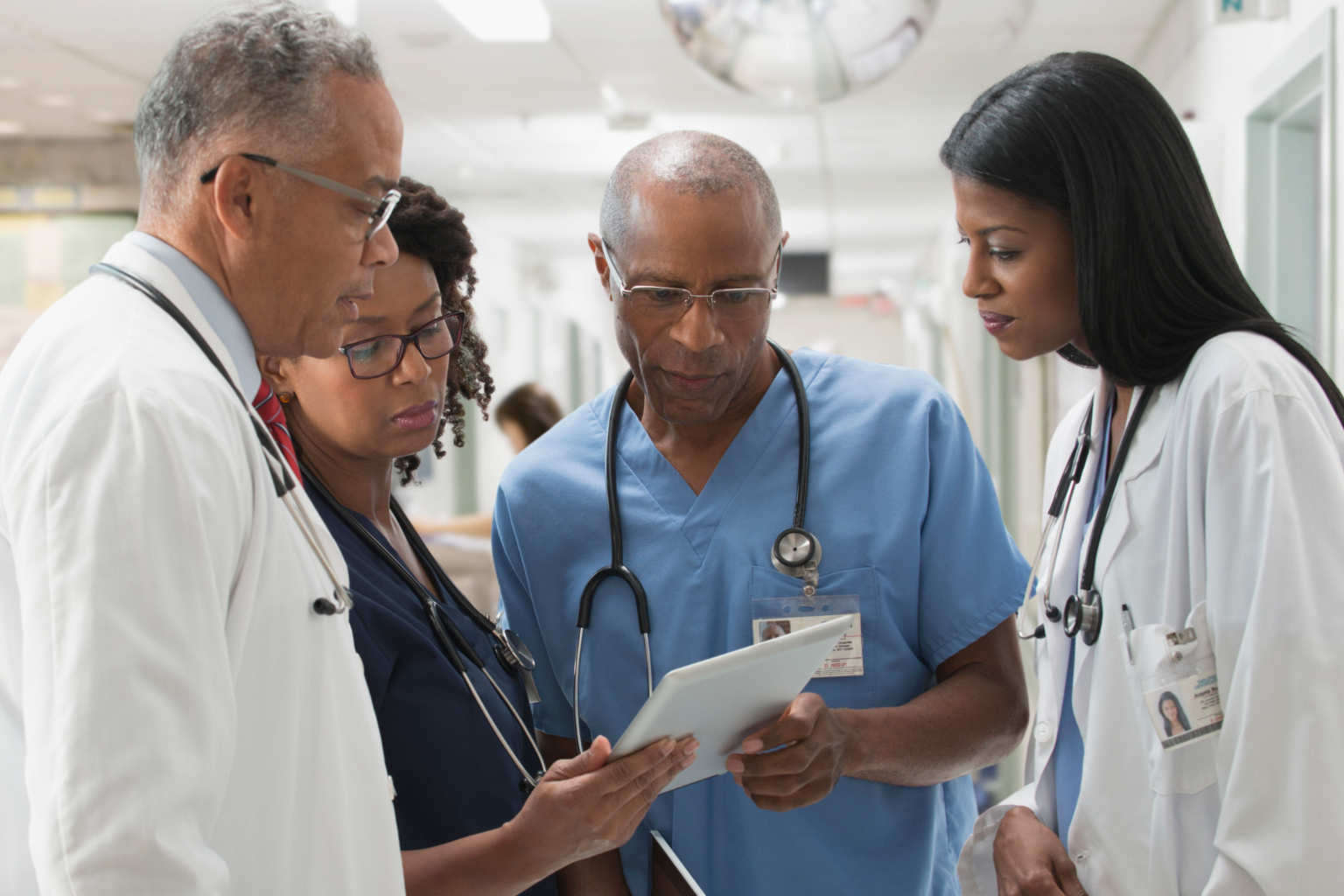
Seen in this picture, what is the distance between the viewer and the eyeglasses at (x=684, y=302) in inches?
53.3

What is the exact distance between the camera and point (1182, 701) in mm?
1044

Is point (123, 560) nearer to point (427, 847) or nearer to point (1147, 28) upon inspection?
point (427, 847)

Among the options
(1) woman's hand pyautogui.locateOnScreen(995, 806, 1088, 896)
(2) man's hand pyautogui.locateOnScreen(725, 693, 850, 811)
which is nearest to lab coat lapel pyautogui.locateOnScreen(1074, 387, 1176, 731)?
(1) woman's hand pyautogui.locateOnScreen(995, 806, 1088, 896)

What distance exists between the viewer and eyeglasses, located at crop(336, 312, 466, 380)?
127 cm

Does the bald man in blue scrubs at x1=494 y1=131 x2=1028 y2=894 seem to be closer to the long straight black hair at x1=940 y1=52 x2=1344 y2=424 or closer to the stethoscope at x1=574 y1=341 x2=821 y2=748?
the stethoscope at x1=574 y1=341 x2=821 y2=748

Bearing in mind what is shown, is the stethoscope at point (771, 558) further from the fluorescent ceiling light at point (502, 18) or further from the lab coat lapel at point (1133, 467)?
the fluorescent ceiling light at point (502, 18)

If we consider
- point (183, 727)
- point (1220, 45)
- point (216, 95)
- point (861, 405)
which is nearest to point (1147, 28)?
point (1220, 45)

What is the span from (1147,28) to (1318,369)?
3.39 m

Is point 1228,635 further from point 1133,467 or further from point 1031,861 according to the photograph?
point 1031,861

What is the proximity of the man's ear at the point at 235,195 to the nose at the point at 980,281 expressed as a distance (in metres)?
0.73

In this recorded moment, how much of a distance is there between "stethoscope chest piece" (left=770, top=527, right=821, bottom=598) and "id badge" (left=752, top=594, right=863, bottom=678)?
19 millimetres

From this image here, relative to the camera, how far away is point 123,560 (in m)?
0.72

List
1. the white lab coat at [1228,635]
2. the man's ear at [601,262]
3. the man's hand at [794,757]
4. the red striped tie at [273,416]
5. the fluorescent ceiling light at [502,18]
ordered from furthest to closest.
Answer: the fluorescent ceiling light at [502,18]
the man's ear at [601,262]
the man's hand at [794,757]
the red striped tie at [273,416]
the white lab coat at [1228,635]

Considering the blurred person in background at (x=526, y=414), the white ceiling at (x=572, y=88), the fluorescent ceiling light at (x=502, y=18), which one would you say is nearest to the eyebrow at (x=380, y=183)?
the white ceiling at (x=572, y=88)
